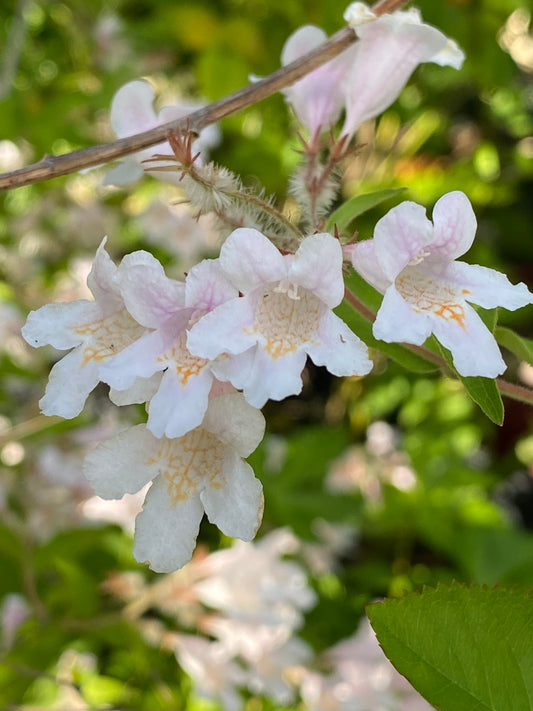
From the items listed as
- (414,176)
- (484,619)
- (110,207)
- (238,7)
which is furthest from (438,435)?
(484,619)

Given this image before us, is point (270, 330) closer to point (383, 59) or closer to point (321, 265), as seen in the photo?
point (321, 265)

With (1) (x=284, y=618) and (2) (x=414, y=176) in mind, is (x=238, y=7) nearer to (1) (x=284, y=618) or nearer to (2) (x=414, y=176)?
(2) (x=414, y=176)

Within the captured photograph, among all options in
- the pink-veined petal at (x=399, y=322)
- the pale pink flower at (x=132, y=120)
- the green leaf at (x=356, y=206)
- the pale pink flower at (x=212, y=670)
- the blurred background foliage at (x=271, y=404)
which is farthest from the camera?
the blurred background foliage at (x=271, y=404)

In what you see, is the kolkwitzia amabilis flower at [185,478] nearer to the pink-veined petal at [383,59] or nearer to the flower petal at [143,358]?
the flower petal at [143,358]

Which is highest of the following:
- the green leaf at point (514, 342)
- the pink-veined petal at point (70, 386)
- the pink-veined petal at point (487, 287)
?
the pink-veined petal at point (487, 287)

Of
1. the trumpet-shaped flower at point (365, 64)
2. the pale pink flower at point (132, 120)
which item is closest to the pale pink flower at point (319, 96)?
the trumpet-shaped flower at point (365, 64)

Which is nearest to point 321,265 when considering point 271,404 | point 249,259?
point 249,259
